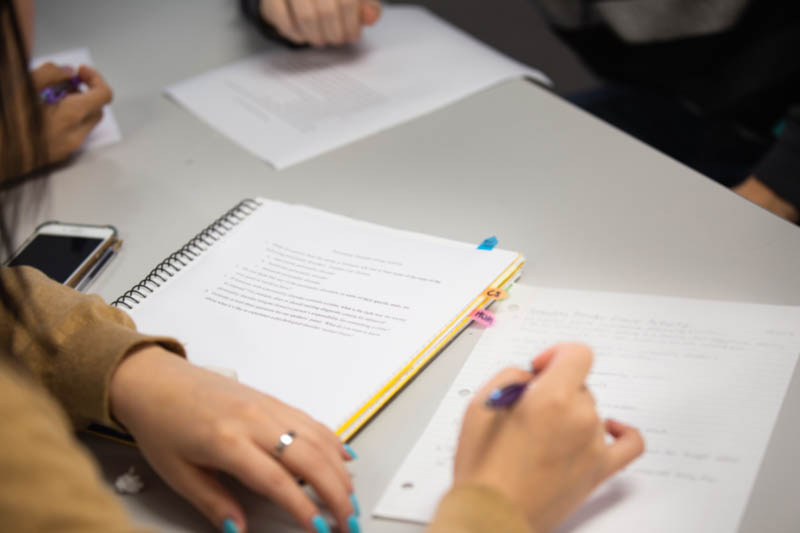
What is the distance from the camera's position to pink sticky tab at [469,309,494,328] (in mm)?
656

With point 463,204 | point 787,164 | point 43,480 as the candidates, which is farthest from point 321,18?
point 43,480

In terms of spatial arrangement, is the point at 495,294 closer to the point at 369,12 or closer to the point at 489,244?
the point at 489,244

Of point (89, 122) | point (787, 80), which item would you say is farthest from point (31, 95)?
point (787, 80)

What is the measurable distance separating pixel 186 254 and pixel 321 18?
21.9 inches

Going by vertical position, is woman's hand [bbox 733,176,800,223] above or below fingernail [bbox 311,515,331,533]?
below

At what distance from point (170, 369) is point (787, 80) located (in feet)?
3.55

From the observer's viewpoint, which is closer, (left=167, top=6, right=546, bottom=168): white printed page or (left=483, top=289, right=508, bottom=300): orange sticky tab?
(left=483, top=289, right=508, bottom=300): orange sticky tab

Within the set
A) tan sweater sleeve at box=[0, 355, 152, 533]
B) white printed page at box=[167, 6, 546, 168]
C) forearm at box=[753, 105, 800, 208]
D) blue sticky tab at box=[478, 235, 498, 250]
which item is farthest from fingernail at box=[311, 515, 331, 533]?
forearm at box=[753, 105, 800, 208]

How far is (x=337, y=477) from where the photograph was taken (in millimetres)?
498

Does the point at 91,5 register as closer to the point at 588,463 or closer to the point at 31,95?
the point at 31,95

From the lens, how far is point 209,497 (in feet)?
1.61

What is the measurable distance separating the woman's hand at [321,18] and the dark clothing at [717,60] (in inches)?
15.2

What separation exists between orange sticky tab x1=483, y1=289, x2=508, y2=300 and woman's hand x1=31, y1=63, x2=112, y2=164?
657 mm

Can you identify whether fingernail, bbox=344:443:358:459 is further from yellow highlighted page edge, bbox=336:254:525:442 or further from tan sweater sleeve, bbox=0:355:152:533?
tan sweater sleeve, bbox=0:355:152:533
